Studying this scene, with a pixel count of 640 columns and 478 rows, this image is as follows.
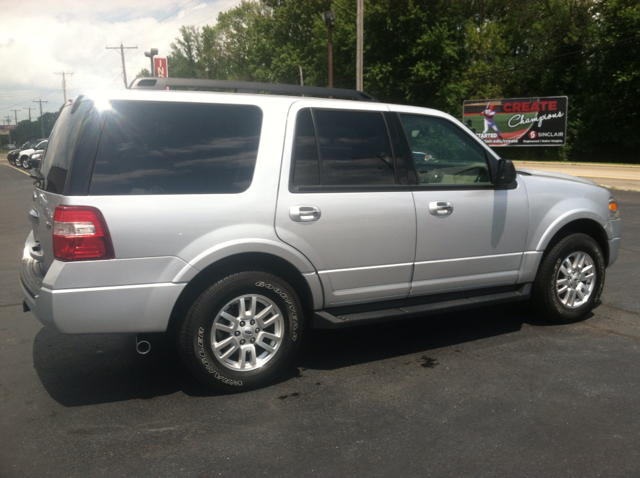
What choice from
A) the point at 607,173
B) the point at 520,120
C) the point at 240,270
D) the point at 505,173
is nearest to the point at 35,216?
the point at 240,270

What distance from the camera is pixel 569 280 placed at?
5.64 meters

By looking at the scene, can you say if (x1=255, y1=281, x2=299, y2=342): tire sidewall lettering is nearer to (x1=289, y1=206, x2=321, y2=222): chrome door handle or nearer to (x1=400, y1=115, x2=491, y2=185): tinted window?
(x1=289, y1=206, x2=321, y2=222): chrome door handle

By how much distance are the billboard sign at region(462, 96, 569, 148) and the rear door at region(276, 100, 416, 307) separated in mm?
33405

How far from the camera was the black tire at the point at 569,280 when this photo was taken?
18.0 ft

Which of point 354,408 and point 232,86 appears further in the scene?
point 232,86

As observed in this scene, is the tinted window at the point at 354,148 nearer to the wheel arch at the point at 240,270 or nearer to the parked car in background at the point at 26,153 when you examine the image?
the wheel arch at the point at 240,270

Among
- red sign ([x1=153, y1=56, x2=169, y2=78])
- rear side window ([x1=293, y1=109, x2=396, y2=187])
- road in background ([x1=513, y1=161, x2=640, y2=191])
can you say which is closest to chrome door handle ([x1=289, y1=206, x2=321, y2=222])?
rear side window ([x1=293, y1=109, x2=396, y2=187])

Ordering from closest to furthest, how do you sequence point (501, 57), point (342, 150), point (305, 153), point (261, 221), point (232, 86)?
point (261, 221)
point (305, 153)
point (342, 150)
point (232, 86)
point (501, 57)

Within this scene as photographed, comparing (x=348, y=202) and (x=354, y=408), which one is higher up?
(x=348, y=202)

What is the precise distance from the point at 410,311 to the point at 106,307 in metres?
2.16

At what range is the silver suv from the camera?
378 centimetres

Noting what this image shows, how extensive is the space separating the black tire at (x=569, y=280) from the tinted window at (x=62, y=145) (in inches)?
150

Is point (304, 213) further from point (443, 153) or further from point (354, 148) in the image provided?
point (443, 153)

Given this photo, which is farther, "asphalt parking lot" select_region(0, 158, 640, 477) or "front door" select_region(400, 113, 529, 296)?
"front door" select_region(400, 113, 529, 296)
